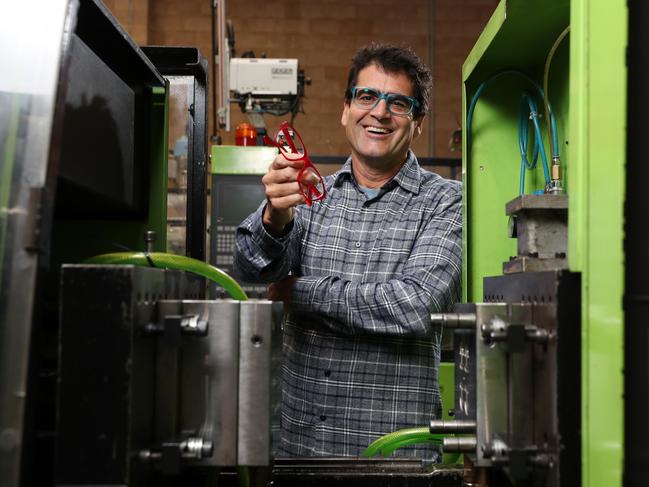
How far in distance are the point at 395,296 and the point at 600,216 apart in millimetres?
769

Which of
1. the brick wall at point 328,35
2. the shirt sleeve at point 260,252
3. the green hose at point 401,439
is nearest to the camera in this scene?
the green hose at point 401,439

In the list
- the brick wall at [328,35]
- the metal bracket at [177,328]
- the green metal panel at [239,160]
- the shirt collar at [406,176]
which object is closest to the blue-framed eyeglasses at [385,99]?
the shirt collar at [406,176]

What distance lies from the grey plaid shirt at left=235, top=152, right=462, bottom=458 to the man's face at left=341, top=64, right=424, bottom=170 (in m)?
0.07

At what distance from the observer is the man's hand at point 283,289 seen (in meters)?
1.37

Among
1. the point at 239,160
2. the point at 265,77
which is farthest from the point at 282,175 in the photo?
the point at 265,77

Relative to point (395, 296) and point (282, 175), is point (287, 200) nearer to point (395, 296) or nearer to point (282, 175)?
point (282, 175)

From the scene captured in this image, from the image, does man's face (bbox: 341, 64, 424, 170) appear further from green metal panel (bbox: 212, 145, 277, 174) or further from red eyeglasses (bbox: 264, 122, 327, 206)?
green metal panel (bbox: 212, 145, 277, 174)

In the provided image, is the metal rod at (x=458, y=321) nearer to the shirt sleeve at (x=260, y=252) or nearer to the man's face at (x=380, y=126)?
the shirt sleeve at (x=260, y=252)

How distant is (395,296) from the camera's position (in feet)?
4.31

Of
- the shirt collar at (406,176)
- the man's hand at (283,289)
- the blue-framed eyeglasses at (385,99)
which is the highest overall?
the blue-framed eyeglasses at (385,99)

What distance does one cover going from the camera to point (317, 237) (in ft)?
4.91

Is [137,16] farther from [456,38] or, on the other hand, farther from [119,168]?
[119,168]

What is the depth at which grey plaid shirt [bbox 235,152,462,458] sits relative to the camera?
1321 mm

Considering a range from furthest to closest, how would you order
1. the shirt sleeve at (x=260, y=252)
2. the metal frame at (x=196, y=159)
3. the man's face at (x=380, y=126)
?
the man's face at (x=380, y=126)
the shirt sleeve at (x=260, y=252)
the metal frame at (x=196, y=159)
